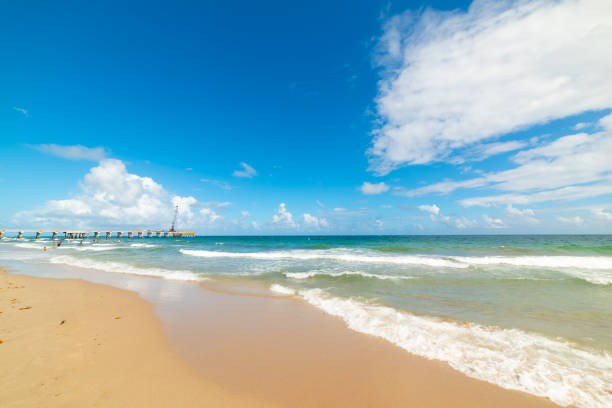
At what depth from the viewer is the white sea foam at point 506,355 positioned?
3557 mm

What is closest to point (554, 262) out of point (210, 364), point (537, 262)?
point (537, 262)

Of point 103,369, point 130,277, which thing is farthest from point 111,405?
point 130,277

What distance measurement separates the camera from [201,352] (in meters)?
4.59

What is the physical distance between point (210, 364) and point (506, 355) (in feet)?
17.6

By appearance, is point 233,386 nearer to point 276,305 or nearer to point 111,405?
point 111,405

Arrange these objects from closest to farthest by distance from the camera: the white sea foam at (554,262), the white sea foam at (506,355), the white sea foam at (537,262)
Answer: the white sea foam at (506,355) → the white sea foam at (537,262) → the white sea foam at (554,262)

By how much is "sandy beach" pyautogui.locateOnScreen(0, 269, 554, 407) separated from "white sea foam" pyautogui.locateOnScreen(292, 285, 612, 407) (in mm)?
325

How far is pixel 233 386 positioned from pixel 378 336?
3250 millimetres

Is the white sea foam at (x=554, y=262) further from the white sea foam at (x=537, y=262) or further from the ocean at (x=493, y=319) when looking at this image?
the ocean at (x=493, y=319)

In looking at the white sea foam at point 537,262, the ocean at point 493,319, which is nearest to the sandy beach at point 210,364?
the ocean at point 493,319

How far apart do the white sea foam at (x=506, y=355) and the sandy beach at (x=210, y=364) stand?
1.07 ft

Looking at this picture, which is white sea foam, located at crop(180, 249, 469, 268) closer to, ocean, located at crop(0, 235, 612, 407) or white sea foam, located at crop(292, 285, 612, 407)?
ocean, located at crop(0, 235, 612, 407)

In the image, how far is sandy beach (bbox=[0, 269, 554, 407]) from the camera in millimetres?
3270

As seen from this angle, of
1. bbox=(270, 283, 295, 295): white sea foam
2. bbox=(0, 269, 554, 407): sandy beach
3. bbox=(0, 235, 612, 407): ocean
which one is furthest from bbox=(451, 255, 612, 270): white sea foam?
bbox=(0, 269, 554, 407): sandy beach
